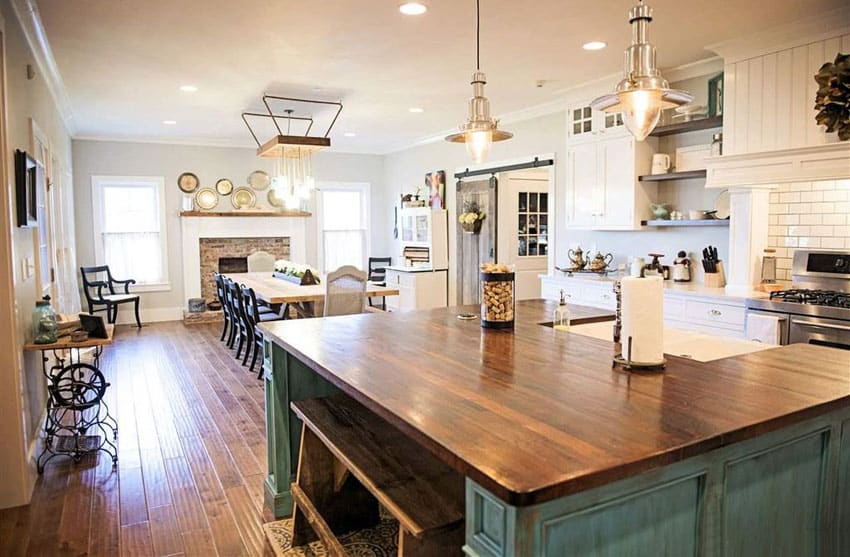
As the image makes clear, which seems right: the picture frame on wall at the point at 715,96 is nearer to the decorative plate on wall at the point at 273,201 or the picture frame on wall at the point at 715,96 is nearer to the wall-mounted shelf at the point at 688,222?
the wall-mounted shelf at the point at 688,222

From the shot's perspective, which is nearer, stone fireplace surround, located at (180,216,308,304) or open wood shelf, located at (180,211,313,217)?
open wood shelf, located at (180,211,313,217)

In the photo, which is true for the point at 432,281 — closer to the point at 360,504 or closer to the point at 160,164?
the point at 160,164

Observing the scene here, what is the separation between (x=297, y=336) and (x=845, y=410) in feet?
6.62

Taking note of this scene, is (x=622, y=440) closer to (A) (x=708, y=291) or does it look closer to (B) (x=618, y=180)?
(A) (x=708, y=291)

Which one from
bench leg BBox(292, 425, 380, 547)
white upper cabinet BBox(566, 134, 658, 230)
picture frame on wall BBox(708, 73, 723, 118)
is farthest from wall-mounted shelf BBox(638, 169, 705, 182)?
bench leg BBox(292, 425, 380, 547)

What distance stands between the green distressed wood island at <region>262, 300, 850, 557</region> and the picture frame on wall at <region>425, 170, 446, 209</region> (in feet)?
20.3

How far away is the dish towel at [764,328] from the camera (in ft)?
12.3

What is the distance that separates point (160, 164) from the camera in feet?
28.4

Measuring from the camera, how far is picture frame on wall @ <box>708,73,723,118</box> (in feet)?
14.9

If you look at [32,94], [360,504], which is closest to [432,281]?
[32,94]

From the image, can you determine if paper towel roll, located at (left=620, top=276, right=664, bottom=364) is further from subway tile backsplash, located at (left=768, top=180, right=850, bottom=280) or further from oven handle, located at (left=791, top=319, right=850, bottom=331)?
subway tile backsplash, located at (left=768, top=180, right=850, bottom=280)

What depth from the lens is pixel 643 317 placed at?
6.25 feet

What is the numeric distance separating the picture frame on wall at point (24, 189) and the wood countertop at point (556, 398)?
1780 mm

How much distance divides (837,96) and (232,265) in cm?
856
